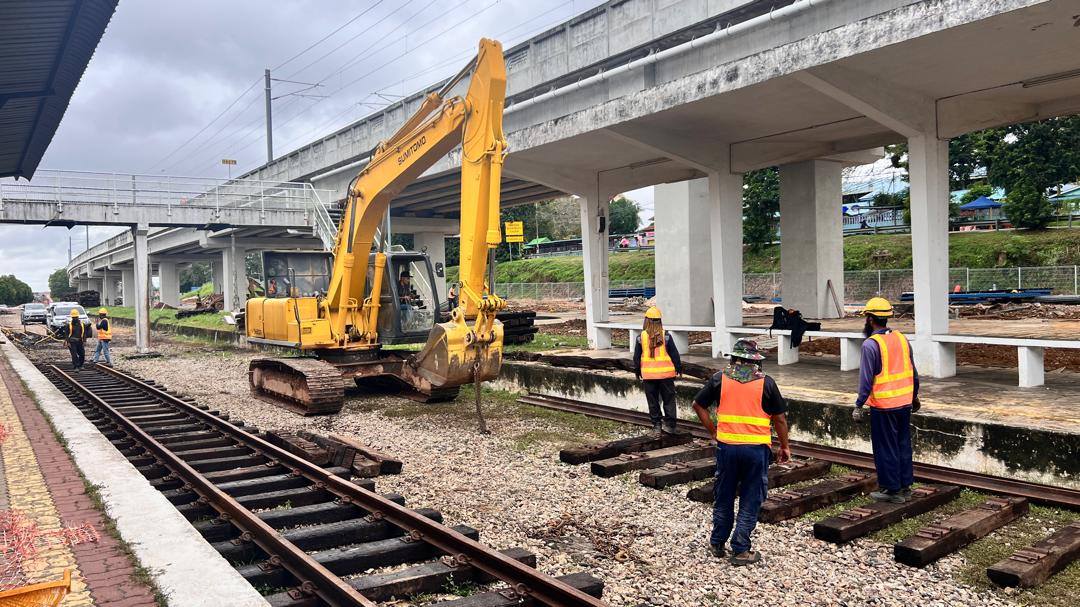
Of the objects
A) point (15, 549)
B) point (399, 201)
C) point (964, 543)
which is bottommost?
point (964, 543)

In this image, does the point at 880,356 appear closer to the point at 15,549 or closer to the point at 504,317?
the point at 15,549

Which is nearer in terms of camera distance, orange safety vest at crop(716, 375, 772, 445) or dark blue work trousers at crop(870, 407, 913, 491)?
orange safety vest at crop(716, 375, 772, 445)

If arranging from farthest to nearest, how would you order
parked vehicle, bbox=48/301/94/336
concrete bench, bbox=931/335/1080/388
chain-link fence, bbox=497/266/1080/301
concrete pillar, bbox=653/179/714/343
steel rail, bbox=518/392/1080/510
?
parked vehicle, bbox=48/301/94/336 → chain-link fence, bbox=497/266/1080/301 → concrete pillar, bbox=653/179/714/343 → concrete bench, bbox=931/335/1080/388 → steel rail, bbox=518/392/1080/510

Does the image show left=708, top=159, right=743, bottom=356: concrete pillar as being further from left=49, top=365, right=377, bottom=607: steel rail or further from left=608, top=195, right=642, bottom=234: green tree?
left=608, top=195, right=642, bottom=234: green tree

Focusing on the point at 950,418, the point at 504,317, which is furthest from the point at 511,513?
the point at 504,317

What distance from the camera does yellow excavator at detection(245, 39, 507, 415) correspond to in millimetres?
10047

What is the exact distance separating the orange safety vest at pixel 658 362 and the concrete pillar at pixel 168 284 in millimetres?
65512

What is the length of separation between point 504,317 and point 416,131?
929cm

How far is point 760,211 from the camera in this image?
4256 centimetres

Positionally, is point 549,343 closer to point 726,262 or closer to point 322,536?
point 726,262

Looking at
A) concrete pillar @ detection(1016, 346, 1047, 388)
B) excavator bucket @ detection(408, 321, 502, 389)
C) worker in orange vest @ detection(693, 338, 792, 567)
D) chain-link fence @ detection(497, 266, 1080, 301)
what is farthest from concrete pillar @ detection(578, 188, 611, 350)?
chain-link fence @ detection(497, 266, 1080, 301)

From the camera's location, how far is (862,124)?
14039 mm

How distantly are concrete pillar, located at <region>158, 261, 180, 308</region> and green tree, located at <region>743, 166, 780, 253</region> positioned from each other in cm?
4917

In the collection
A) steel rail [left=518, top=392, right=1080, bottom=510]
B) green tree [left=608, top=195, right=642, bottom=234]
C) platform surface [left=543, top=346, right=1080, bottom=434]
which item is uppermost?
green tree [left=608, top=195, right=642, bottom=234]
